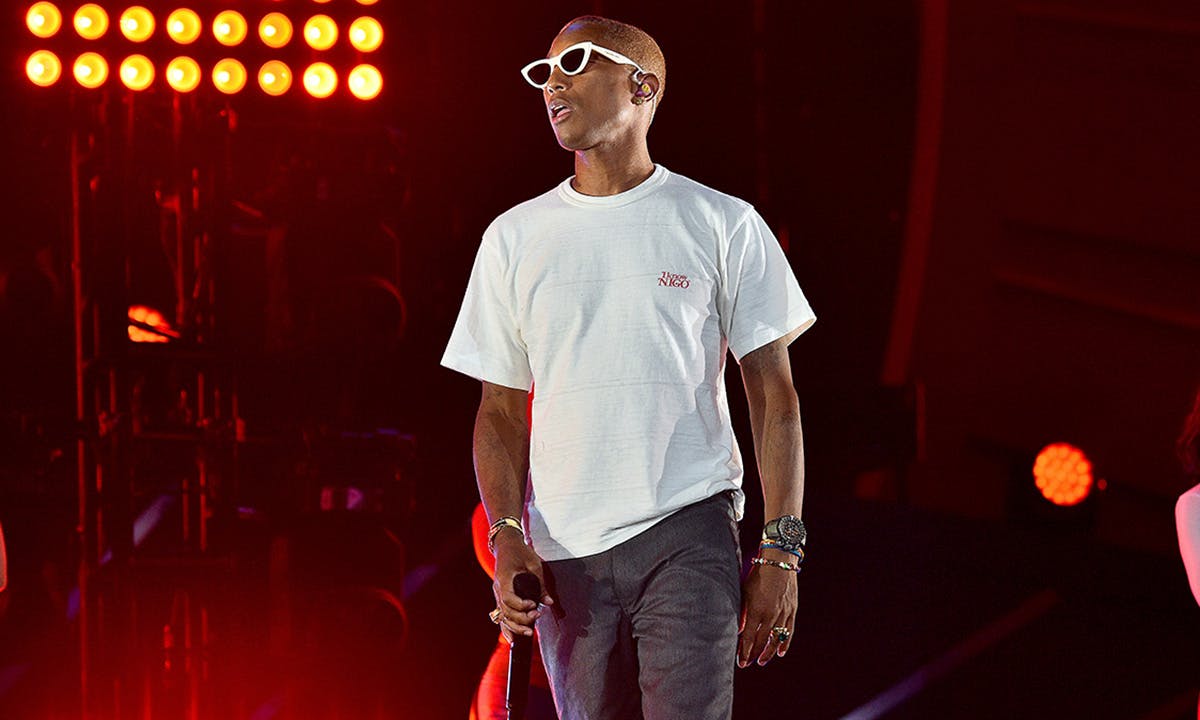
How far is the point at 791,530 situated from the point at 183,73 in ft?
12.3

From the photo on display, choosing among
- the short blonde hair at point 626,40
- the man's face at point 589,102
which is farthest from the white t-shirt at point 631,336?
the short blonde hair at point 626,40

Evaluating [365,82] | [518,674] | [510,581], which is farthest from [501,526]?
[365,82]

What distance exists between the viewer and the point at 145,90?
5387 mm

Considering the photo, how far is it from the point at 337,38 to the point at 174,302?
5.39ft

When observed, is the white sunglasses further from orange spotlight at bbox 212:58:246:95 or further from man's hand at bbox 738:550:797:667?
orange spotlight at bbox 212:58:246:95

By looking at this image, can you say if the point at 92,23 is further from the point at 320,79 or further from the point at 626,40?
the point at 626,40

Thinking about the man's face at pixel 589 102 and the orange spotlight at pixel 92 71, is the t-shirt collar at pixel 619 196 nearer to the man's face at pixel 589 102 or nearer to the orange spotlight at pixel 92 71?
the man's face at pixel 589 102

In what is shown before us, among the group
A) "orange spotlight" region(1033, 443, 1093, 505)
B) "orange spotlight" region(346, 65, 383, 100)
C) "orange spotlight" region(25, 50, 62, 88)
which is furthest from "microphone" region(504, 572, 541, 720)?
"orange spotlight" region(1033, 443, 1093, 505)

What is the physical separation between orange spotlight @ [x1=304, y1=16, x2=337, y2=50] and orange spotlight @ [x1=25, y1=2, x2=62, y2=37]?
89cm

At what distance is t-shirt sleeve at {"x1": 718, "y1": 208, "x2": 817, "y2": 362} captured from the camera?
249cm

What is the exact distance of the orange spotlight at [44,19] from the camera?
5.26 metres

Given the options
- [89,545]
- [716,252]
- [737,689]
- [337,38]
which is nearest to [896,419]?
[737,689]

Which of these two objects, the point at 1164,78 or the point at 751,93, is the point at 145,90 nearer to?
the point at 751,93

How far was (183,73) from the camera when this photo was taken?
211 inches
